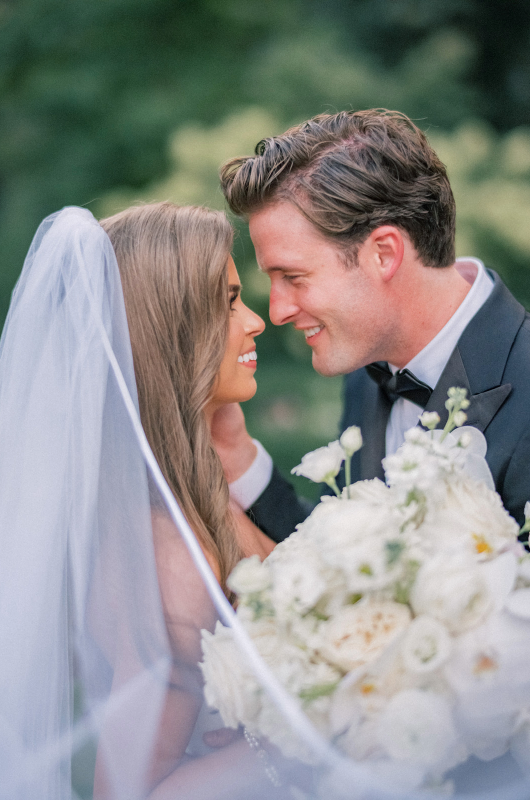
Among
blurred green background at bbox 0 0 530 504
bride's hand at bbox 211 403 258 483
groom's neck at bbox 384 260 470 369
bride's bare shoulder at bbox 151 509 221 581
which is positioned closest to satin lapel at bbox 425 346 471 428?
groom's neck at bbox 384 260 470 369

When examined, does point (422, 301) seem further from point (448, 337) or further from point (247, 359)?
point (247, 359)

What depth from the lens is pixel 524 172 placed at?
4.83m

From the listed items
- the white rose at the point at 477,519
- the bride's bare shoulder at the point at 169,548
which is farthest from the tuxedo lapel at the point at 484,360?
the bride's bare shoulder at the point at 169,548

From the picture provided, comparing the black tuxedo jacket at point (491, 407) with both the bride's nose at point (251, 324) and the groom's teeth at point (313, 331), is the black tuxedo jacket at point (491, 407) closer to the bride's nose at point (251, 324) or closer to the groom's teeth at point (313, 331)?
the groom's teeth at point (313, 331)

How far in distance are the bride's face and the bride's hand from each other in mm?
239

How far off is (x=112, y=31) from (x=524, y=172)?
3247mm

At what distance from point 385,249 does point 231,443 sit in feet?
2.58

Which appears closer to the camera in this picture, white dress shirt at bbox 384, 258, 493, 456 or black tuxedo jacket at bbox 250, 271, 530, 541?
black tuxedo jacket at bbox 250, 271, 530, 541

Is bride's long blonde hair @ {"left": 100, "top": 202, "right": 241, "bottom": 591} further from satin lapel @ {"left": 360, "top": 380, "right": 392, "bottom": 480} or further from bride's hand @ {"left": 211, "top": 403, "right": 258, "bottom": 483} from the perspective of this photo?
satin lapel @ {"left": 360, "top": 380, "right": 392, "bottom": 480}

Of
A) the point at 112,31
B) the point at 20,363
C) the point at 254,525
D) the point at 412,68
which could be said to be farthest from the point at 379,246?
the point at 112,31

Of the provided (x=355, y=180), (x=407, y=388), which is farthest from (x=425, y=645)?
(x=355, y=180)

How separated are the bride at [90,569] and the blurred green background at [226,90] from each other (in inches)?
135

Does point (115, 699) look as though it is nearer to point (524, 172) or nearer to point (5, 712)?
point (5, 712)

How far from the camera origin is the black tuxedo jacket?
1.84m
